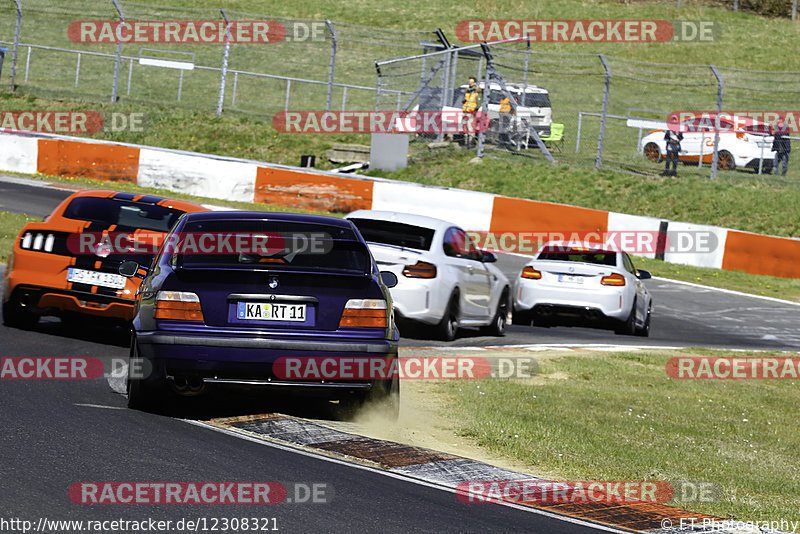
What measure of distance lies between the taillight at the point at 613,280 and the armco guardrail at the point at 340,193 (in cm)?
714

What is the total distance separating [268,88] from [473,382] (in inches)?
995

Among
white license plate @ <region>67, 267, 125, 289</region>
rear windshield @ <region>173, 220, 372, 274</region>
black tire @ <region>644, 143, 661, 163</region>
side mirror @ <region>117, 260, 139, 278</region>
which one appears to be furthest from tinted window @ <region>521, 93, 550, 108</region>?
rear windshield @ <region>173, 220, 372, 274</region>

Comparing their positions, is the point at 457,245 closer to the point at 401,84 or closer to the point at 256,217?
the point at 256,217

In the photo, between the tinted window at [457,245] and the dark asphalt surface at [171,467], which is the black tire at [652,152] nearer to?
the tinted window at [457,245]

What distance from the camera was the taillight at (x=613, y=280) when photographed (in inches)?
590

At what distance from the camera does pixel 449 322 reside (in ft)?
42.1

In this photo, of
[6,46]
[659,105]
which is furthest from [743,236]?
[659,105]

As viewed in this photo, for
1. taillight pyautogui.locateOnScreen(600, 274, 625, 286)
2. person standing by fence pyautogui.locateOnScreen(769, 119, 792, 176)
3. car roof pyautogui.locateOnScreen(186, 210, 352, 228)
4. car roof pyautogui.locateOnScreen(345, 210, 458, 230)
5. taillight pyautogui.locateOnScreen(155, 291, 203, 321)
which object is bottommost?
taillight pyautogui.locateOnScreen(600, 274, 625, 286)

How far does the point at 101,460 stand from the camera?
235 inches

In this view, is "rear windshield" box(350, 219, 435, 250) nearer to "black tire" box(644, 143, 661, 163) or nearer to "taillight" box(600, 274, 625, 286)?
"taillight" box(600, 274, 625, 286)

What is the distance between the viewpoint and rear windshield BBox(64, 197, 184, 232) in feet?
35.3

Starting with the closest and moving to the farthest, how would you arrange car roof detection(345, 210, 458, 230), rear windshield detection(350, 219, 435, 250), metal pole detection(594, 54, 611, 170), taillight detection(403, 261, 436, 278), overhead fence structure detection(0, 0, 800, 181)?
taillight detection(403, 261, 436, 278) → rear windshield detection(350, 219, 435, 250) → car roof detection(345, 210, 458, 230) → metal pole detection(594, 54, 611, 170) → overhead fence structure detection(0, 0, 800, 181)

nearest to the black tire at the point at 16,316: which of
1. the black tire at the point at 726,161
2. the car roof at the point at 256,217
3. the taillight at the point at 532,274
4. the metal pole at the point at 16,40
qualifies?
the car roof at the point at 256,217

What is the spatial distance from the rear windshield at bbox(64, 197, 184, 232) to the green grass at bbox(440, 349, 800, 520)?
3226 mm
